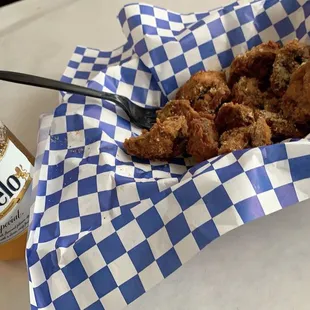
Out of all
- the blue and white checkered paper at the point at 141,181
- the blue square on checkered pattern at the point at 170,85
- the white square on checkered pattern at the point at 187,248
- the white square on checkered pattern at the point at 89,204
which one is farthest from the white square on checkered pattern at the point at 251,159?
the blue square on checkered pattern at the point at 170,85

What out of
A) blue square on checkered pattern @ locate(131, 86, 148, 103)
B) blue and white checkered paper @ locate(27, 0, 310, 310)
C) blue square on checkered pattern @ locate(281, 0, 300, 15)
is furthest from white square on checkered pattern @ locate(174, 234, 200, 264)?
blue square on checkered pattern @ locate(281, 0, 300, 15)

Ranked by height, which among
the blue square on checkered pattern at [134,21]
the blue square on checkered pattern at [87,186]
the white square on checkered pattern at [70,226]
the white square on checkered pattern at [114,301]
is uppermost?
the blue square on checkered pattern at [134,21]

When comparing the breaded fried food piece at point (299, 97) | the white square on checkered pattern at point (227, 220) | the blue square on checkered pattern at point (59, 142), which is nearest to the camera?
the white square on checkered pattern at point (227, 220)

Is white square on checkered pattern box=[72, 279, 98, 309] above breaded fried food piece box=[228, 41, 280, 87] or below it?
below

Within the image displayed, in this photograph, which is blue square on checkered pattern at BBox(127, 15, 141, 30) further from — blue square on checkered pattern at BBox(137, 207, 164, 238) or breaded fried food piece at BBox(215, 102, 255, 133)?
blue square on checkered pattern at BBox(137, 207, 164, 238)

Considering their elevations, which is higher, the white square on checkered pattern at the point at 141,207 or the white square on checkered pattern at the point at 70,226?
the white square on checkered pattern at the point at 141,207

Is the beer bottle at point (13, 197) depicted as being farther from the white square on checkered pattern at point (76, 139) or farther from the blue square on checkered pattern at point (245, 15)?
the blue square on checkered pattern at point (245, 15)

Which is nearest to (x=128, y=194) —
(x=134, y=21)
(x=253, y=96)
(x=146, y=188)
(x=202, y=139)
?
(x=146, y=188)

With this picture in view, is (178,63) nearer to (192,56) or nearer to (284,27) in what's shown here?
(192,56)
